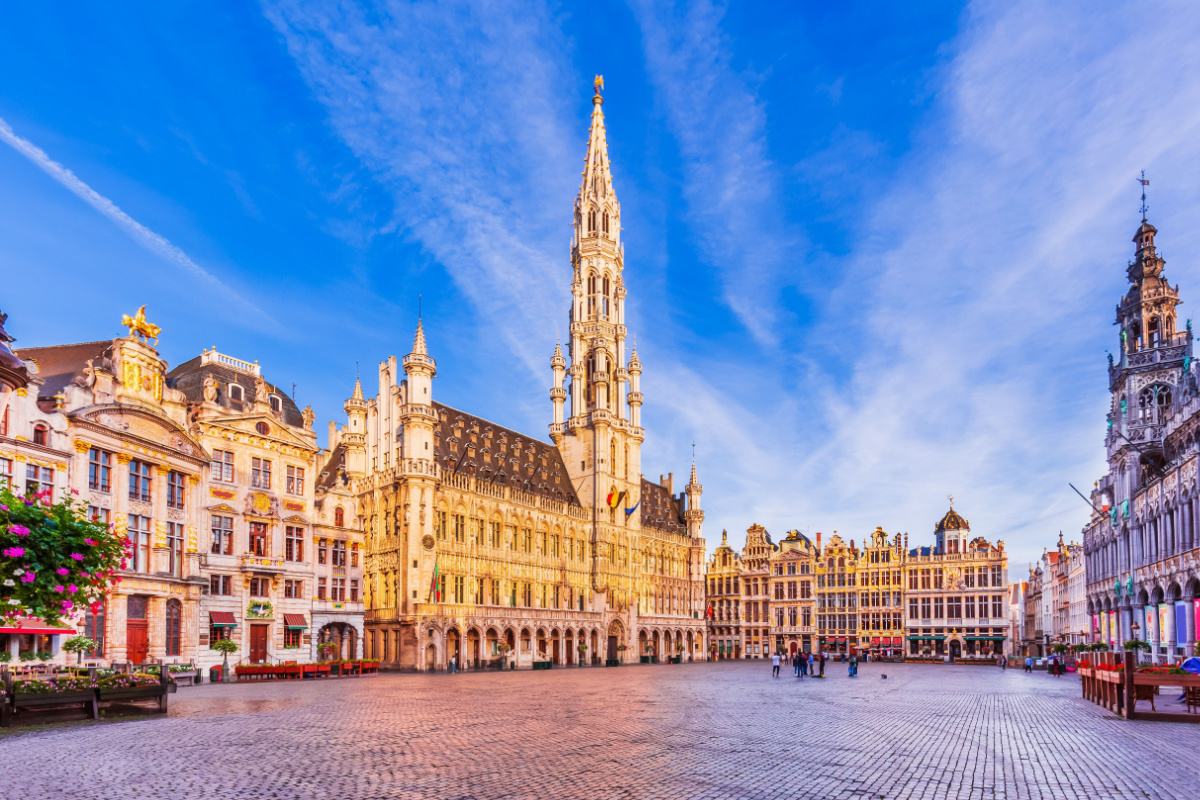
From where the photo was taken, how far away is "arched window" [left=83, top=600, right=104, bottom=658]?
40.3 metres

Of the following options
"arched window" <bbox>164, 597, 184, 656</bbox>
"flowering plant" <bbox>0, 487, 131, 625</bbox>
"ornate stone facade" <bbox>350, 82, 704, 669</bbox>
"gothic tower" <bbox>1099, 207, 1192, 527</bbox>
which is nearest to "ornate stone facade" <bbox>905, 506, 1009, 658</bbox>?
"ornate stone facade" <bbox>350, 82, 704, 669</bbox>

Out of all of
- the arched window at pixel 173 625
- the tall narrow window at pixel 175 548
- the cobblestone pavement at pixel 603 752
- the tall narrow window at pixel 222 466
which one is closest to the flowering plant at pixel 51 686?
the cobblestone pavement at pixel 603 752

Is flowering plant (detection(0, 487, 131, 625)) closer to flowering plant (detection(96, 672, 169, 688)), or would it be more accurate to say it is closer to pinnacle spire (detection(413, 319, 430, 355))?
flowering plant (detection(96, 672, 169, 688))

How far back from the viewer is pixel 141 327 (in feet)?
148

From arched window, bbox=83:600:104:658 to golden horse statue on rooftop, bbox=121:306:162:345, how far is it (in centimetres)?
1312

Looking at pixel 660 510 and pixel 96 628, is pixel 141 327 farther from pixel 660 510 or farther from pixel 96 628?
pixel 660 510

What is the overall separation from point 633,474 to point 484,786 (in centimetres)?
8695

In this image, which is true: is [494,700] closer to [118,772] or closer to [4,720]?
[4,720]

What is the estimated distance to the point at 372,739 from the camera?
19531 mm

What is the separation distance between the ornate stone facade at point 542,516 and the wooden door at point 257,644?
17410mm

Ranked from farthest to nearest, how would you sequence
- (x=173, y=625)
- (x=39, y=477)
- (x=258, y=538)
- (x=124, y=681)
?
1. (x=258, y=538)
2. (x=173, y=625)
3. (x=39, y=477)
4. (x=124, y=681)

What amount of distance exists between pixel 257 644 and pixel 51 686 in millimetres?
29646

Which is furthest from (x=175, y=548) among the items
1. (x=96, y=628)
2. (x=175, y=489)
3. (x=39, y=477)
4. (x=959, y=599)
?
(x=959, y=599)

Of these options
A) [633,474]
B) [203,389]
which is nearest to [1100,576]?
[633,474]
